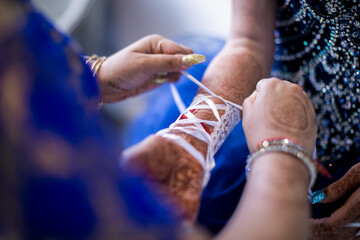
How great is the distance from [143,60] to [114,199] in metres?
0.37

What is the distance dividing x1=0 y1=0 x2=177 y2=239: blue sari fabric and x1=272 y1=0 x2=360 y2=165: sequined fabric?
0.50 metres

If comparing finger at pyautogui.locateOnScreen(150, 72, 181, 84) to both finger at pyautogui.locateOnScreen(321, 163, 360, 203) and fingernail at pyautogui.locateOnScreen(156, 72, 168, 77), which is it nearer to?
fingernail at pyautogui.locateOnScreen(156, 72, 168, 77)

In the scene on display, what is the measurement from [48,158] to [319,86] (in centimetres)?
62

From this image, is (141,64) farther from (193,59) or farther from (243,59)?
(243,59)

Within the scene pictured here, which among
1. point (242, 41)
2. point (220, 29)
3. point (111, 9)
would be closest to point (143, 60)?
point (242, 41)

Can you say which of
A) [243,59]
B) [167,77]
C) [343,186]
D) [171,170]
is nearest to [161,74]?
[167,77]

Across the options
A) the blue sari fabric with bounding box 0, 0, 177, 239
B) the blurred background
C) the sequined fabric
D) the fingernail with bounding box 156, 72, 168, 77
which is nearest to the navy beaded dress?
the sequined fabric

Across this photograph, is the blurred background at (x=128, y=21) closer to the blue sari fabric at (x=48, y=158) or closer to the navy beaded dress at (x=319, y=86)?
the navy beaded dress at (x=319, y=86)

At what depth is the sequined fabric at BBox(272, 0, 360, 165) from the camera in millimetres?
625

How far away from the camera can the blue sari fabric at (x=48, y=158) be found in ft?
1.02

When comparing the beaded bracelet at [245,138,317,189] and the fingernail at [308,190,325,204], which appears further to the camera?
the fingernail at [308,190,325,204]

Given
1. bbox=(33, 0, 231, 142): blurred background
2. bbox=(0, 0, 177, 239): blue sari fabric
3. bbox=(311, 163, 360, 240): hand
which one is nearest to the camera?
bbox=(0, 0, 177, 239): blue sari fabric

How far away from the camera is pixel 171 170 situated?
45cm

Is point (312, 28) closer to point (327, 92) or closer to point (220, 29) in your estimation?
point (327, 92)
